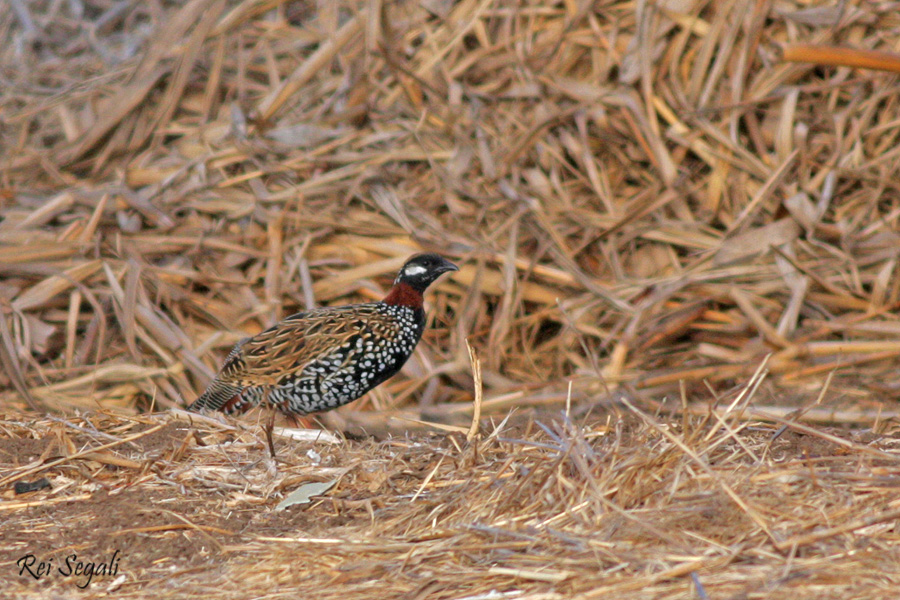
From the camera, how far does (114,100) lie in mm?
6566

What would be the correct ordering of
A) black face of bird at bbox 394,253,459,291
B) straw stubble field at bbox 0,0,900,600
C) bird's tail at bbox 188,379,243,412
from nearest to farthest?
bird's tail at bbox 188,379,243,412, black face of bird at bbox 394,253,459,291, straw stubble field at bbox 0,0,900,600

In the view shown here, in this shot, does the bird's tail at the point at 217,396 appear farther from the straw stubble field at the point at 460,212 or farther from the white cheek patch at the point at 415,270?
the white cheek patch at the point at 415,270

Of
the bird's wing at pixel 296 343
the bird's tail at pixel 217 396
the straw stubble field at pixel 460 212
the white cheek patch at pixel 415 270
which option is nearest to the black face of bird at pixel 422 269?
the white cheek patch at pixel 415 270

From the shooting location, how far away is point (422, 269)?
5.00 metres

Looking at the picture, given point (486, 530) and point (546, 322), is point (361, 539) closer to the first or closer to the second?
Result: point (486, 530)

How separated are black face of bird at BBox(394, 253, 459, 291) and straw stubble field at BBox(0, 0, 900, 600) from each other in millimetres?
545

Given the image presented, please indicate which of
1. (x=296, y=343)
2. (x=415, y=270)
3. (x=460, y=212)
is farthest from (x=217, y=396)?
(x=460, y=212)

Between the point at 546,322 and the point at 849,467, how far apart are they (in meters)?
3.06

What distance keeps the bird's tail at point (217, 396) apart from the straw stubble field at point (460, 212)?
0.60 feet

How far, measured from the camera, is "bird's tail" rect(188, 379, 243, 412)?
15.8 feet

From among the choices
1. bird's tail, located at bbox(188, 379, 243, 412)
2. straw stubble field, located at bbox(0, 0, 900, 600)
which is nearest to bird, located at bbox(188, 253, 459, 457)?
bird's tail, located at bbox(188, 379, 243, 412)

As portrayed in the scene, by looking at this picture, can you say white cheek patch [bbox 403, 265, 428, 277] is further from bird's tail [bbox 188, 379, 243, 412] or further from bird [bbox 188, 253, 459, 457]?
bird's tail [bbox 188, 379, 243, 412]

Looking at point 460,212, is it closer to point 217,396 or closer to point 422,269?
point 422,269

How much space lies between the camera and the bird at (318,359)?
4.70 meters
